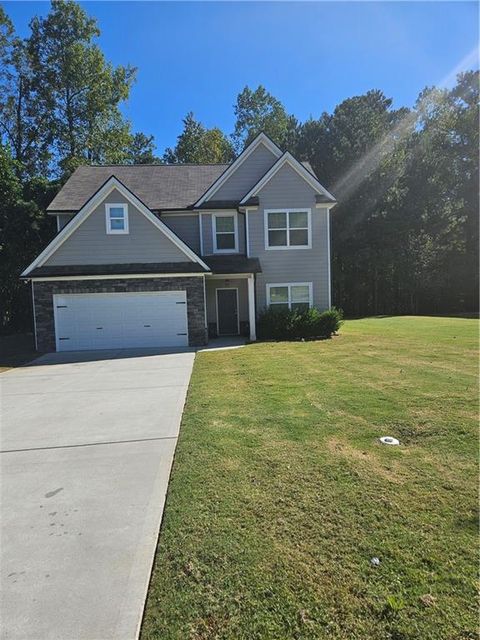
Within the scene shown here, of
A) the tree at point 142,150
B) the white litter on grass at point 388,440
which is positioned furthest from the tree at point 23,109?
the white litter on grass at point 388,440

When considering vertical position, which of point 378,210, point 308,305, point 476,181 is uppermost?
point 476,181

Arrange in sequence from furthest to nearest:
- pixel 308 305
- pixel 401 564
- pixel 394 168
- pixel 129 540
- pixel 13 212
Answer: pixel 394 168 → pixel 13 212 → pixel 308 305 → pixel 129 540 → pixel 401 564

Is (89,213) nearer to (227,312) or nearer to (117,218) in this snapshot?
(117,218)

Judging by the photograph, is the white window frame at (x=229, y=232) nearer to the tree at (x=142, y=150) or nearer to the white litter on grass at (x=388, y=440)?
the white litter on grass at (x=388, y=440)

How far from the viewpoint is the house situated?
1452 cm

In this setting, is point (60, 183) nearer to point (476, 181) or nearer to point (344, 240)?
point (344, 240)

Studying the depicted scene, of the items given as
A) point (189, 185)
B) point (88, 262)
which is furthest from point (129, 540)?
point (189, 185)

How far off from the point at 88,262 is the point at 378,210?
1005 inches

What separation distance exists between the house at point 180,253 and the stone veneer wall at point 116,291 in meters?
0.04

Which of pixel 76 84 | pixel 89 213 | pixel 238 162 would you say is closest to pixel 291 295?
pixel 238 162

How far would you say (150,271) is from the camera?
1439cm

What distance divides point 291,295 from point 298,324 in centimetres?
208

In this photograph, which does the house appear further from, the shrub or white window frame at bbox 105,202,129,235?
the shrub

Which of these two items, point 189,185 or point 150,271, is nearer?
point 150,271
